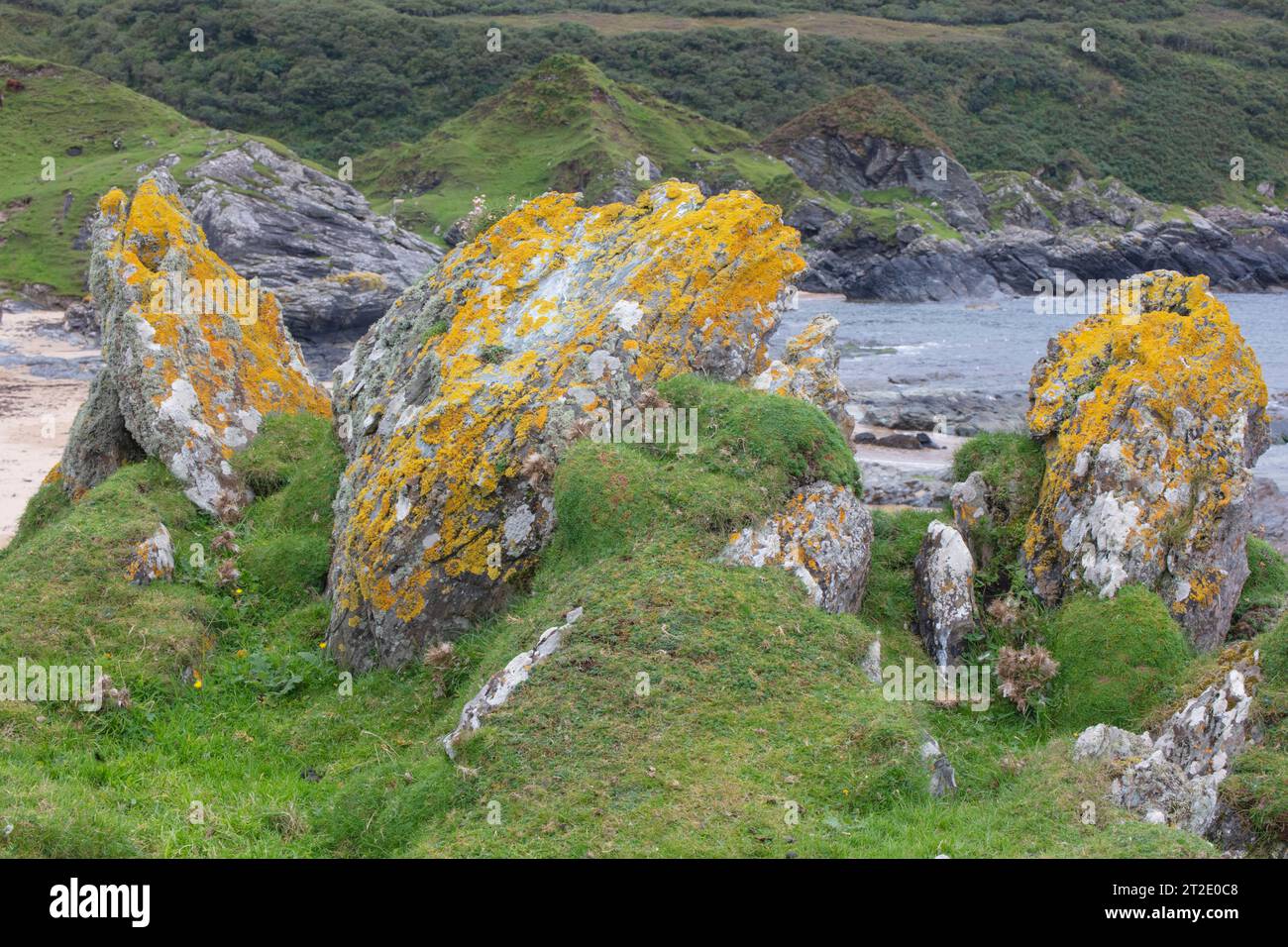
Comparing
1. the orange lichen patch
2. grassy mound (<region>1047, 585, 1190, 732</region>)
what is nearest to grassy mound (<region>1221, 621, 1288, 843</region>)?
grassy mound (<region>1047, 585, 1190, 732</region>)

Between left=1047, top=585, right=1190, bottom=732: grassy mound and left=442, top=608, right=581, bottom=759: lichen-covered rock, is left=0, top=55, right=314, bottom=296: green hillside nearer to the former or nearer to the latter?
left=442, top=608, right=581, bottom=759: lichen-covered rock

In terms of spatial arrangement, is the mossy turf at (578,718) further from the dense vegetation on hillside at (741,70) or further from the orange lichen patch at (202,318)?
the dense vegetation on hillside at (741,70)

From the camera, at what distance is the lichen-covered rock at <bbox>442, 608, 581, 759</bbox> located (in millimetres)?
8344

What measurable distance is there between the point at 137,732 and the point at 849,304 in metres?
79.2

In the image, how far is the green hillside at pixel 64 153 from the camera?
60.0 meters

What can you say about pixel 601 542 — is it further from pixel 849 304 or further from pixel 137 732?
pixel 849 304

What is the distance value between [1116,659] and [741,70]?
152101 mm

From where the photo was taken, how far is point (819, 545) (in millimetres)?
10594

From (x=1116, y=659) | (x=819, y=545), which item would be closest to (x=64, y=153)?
(x=819, y=545)

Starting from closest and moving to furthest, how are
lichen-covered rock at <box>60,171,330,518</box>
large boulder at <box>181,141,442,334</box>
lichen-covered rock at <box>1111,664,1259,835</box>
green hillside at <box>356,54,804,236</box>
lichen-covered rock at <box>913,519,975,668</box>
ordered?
lichen-covered rock at <box>1111,664,1259,835</box>
lichen-covered rock at <box>913,519,975,668</box>
lichen-covered rock at <box>60,171,330,518</box>
large boulder at <box>181,141,442,334</box>
green hillside at <box>356,54,804,236</box>

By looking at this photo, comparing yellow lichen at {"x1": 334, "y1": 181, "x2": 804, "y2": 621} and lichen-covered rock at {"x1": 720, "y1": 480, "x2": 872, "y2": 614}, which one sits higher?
yellow lichen at {"x1": 334, "y1": 181, "x2": 804, "y2": 621}

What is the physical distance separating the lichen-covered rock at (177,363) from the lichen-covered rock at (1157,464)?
10.3 m

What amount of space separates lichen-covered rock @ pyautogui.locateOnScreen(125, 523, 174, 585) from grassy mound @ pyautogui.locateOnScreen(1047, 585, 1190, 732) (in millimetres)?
9745

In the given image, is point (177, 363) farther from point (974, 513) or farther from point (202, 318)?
point (974, 513)
